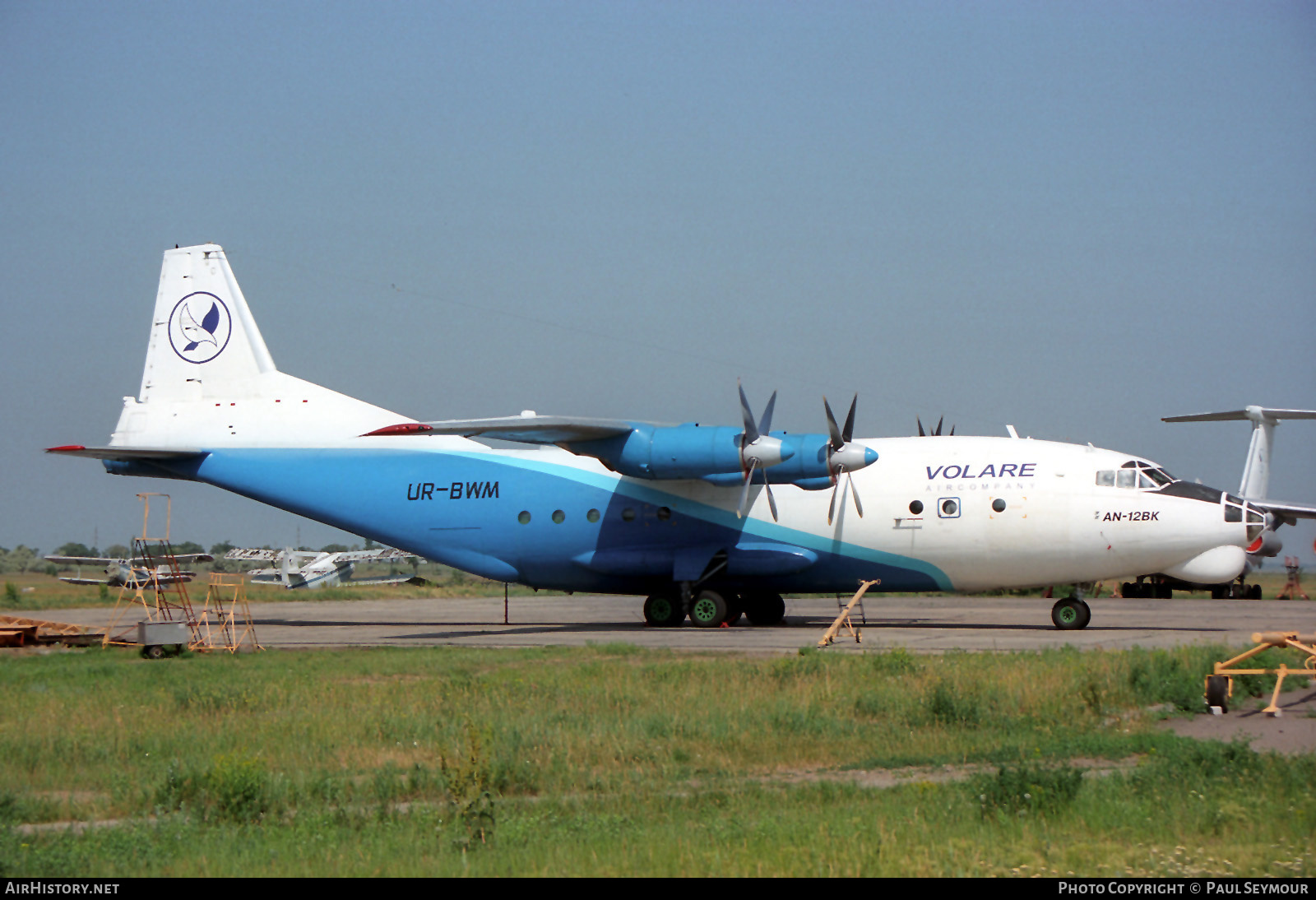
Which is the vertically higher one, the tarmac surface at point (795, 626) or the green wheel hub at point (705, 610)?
the green wheel hub at point (705, 610)

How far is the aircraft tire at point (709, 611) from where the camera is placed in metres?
27.4

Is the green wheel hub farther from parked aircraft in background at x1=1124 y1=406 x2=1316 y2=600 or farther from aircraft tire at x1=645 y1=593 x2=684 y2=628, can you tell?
parked aircraft in background at x1=1124 y1=406 x2=1316 y2=600

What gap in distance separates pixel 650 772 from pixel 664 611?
17.6m

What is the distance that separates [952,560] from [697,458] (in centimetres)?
630

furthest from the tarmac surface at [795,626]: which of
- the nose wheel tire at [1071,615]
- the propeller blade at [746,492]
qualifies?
the propeller blade at [746,492]

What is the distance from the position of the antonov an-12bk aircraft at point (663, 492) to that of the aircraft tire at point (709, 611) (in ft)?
0.16

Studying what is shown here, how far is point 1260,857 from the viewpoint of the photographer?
24.8 feet

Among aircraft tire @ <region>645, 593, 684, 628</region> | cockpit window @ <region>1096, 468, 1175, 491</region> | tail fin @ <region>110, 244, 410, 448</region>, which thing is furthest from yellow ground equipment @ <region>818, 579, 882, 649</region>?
tail fin @ <region>110, 244, 410, 448</region>

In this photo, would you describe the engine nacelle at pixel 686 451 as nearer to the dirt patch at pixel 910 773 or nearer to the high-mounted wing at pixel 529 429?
the high-mounted wing at pixel 529 429

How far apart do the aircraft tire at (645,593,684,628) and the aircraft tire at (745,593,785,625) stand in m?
2.05

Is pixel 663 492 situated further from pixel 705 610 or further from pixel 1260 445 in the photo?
pixel 1260 445

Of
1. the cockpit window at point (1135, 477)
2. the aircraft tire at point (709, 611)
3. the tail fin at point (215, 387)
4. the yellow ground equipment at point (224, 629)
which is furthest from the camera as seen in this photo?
the tail fin at point (215, 387)

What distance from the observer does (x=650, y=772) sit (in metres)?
11.5
